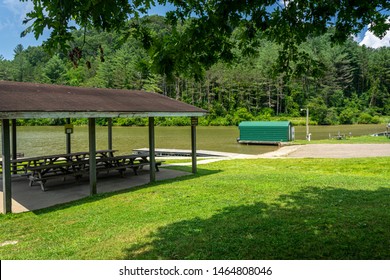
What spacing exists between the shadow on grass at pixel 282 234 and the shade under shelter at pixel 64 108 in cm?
391

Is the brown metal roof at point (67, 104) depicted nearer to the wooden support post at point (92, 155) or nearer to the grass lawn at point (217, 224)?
the wooden support post at point (92, 155)

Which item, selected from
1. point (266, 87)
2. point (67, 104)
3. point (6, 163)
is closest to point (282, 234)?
point (6, 163)

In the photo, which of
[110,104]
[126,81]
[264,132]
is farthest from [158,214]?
[126,81]

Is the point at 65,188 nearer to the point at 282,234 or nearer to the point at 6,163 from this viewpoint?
the point at 6,163

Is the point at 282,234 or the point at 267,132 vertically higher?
the point at 267,132

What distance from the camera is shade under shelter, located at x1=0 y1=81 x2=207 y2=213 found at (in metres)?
7.25

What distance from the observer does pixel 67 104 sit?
841 cm

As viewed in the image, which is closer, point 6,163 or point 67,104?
point 6,163

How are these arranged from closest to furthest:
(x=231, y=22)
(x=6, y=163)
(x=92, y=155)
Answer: (x=231, y=22)
(x=6, y=163)
(x=92, y=155)

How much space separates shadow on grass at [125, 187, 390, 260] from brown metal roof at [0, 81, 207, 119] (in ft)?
12.8

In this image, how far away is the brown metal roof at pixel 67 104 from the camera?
7278 millimetres

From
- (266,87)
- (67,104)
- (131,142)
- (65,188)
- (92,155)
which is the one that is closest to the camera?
(67,104)

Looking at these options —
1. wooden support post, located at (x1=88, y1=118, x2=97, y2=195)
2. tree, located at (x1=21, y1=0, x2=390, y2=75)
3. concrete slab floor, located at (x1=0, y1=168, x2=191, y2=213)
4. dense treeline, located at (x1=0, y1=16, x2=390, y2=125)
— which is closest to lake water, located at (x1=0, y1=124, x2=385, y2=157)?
concrete slab floor, located at (x1=0, y1=168, x2=191, y2=213)

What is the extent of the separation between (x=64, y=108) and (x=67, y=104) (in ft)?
1.63
